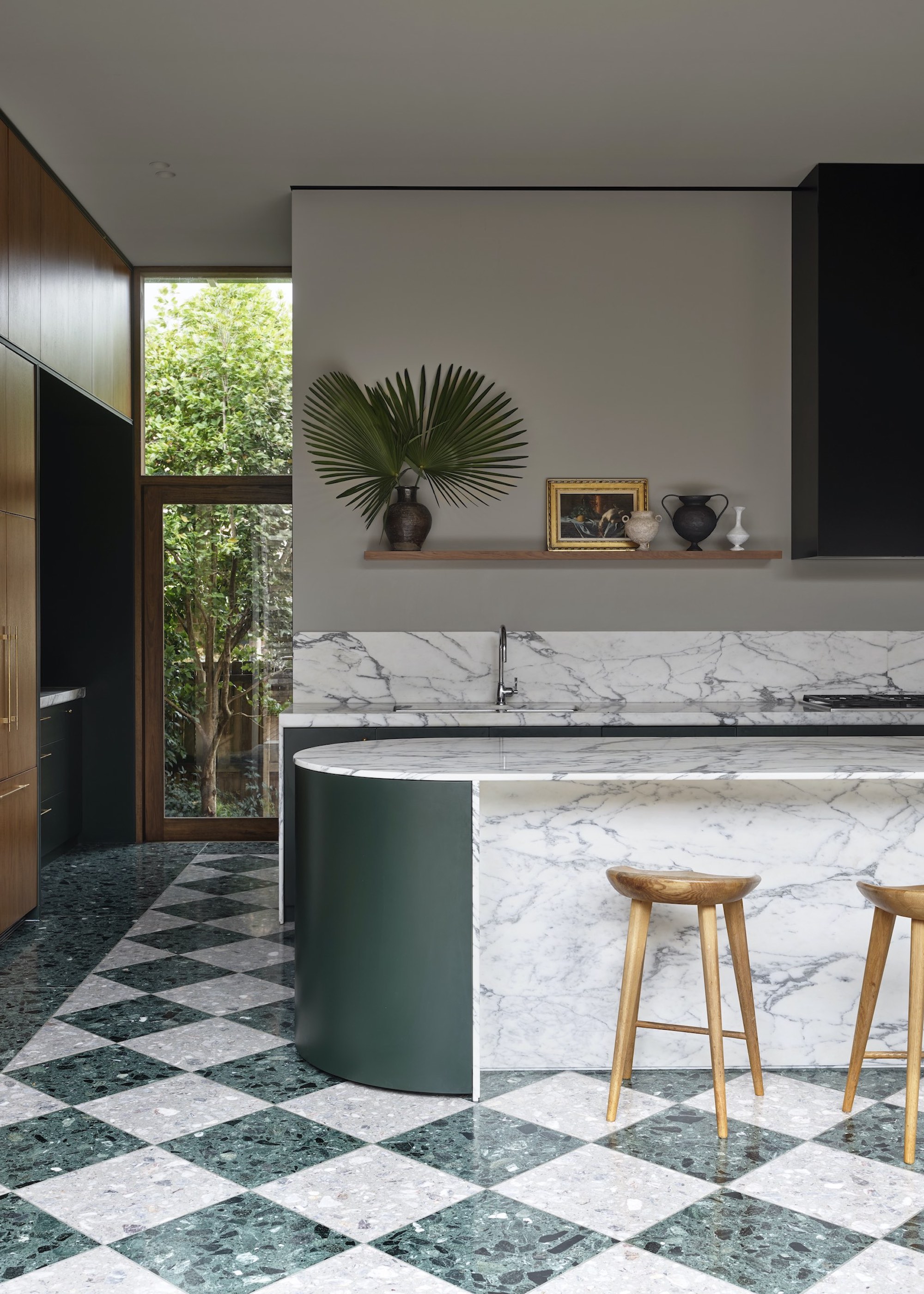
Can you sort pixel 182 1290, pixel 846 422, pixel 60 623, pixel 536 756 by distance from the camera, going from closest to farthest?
pixel 182 1290, pixel 536 756, pixel 846 422, pixel 60 623

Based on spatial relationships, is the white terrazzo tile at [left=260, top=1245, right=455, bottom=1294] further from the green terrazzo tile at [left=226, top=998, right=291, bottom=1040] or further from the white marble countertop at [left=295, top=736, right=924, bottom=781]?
the green terrazzo tile at [left=226, top=998, right=291, bottom=1040]

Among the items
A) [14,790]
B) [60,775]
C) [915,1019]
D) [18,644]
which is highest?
[18,644]

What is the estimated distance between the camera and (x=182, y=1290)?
78.7 inches

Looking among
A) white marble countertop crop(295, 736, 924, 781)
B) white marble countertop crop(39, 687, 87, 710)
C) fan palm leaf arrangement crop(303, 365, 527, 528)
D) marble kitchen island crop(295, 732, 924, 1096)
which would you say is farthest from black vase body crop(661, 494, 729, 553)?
white marble countertop crop(39, 687, 87, 710)

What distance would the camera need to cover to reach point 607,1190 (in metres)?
2.36

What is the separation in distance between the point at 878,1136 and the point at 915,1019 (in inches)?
11.7

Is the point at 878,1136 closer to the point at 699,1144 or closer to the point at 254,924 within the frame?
the point at 699,1144

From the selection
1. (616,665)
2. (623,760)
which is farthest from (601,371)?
(623,760)

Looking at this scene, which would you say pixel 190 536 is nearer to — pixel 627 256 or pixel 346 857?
pixel 627 256

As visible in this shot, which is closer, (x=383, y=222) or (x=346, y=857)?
(x=346, y=857)

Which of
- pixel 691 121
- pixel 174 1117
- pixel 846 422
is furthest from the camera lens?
pixel 846 422

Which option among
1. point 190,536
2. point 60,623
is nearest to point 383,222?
point 190,536

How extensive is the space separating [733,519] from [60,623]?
3610mm

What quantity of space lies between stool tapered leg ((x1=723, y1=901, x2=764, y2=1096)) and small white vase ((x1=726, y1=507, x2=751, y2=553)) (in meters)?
2.55
